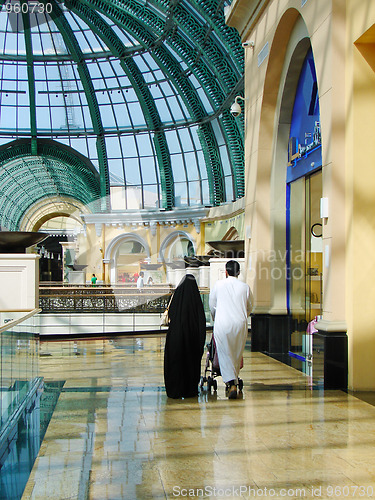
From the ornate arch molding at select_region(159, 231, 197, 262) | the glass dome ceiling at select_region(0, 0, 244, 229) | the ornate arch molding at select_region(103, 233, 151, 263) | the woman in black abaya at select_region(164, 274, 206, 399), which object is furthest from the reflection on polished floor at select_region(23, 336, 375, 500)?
the ornate arch molding at select_region(103, 233, 151, 263)

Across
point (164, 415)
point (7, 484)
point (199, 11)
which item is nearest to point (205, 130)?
point (199, 11)

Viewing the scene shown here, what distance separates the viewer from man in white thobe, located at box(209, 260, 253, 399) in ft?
20.8

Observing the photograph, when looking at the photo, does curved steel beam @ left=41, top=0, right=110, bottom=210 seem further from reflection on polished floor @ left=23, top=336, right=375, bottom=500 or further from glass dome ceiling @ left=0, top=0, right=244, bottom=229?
reflection on polished floor @ left=23, top=336, right=375, bottom=500

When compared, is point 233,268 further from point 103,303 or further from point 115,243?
point 115,243

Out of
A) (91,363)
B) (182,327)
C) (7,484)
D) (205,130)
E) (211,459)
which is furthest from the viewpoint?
(205,130)

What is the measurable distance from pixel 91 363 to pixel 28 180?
38688 millimetres

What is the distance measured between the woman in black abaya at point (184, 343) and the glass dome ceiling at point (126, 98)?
14983 mm

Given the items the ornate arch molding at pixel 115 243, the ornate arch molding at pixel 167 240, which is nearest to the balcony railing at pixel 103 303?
the ornate arch molding at pixel 167 240

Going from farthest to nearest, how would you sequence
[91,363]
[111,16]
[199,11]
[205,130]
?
1. [205,130]
2. [111,16]
3. [199,11]
4. [91,363]

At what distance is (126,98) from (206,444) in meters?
27.8

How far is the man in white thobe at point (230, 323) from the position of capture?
6352mm

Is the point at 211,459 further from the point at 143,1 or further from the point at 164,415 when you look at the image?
the point at 143,1

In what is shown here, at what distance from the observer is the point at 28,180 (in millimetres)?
45656

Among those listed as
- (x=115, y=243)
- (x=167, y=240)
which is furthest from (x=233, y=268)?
(x=115, y=243)
